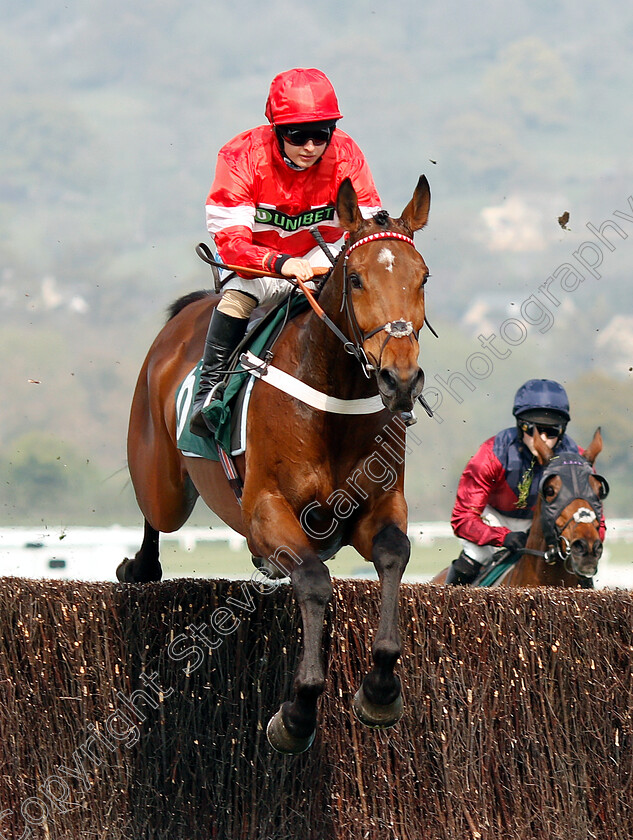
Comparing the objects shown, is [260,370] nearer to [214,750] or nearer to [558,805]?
[214,750]

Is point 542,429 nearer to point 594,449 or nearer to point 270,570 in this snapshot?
point 594,449

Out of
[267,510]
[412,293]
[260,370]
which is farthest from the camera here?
[260,370]

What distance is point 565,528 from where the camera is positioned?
613cm

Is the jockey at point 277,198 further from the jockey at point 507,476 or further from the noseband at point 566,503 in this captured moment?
the jockey at point 507,476

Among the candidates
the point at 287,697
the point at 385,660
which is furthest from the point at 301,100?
the point at 287,697

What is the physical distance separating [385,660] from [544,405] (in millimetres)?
3574

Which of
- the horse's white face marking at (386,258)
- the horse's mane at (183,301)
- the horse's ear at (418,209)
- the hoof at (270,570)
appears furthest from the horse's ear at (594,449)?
the horse's white face marking at (386,258)

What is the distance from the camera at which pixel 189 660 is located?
16.2 feet

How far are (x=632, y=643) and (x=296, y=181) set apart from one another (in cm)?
227

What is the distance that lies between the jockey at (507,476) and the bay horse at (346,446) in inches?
103

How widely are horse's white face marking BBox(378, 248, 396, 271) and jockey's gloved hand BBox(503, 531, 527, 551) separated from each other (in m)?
3.30

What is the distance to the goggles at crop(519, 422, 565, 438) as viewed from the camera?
7.13 m

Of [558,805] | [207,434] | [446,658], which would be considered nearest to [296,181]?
[207,434]

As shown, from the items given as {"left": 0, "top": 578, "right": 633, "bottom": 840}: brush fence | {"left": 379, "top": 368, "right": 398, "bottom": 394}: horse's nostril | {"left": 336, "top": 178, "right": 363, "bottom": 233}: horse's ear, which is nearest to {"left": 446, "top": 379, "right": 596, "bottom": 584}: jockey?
{"left": 0, "top": 578, "right": 633, "bottom": 840}: brush fence
